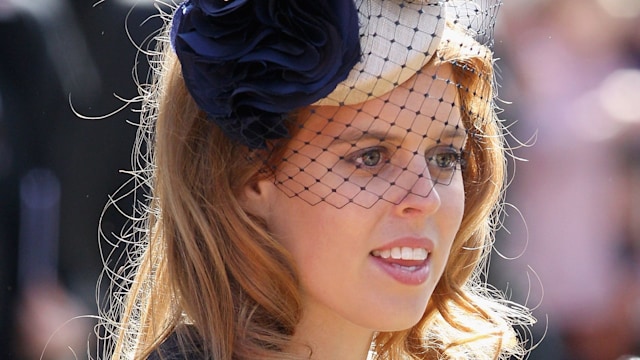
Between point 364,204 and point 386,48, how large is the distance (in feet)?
1.04

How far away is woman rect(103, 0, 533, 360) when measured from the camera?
6.84ft

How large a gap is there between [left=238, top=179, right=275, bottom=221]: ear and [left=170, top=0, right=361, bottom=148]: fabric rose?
0.19 metres

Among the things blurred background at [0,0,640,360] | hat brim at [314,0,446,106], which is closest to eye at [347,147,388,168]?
hat brim at [314,0,446,106]

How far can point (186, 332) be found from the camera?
2.23 metres

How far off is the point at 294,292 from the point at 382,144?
359 mm

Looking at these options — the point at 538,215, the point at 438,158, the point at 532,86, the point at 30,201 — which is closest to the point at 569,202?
the point at 538,215

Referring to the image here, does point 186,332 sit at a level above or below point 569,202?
below

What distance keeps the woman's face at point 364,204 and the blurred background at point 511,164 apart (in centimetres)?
144

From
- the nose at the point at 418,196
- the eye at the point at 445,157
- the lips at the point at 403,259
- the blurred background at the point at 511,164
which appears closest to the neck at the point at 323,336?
the lips at the point at 403,259

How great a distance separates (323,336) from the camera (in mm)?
2311

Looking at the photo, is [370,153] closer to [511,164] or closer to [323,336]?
[323,336]

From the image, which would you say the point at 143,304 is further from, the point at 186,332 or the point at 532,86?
the point at 532,86

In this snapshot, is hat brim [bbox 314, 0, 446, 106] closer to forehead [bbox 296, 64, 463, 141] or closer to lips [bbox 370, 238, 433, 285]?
forehead [bbox 296, 64, 463, 141]

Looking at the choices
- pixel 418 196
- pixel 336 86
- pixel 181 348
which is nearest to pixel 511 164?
pixel 418 196
